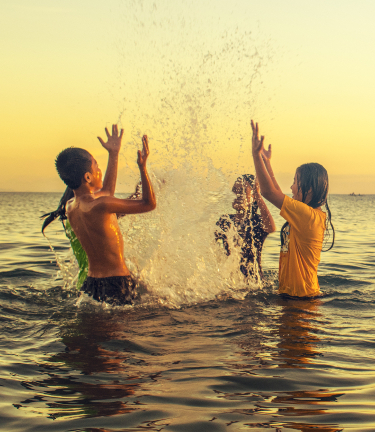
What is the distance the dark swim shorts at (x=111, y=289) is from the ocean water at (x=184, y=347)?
10.3 inches

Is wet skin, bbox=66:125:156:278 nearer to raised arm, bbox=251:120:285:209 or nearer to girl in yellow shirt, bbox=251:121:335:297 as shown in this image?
raised arm, bbox=251:120:285:209

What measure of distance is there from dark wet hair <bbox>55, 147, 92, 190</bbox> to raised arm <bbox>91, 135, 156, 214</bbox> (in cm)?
35

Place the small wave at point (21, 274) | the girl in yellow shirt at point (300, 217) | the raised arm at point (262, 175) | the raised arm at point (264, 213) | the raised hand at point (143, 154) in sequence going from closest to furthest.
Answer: the raised hand at point (143, 154) → the raised arm at point (262, 175) → the girl in yellow shirt at point (300, 217) → the raised arm at point (264, 213) → the small wave at point (21, 274)

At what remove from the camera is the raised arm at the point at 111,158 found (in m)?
5.16

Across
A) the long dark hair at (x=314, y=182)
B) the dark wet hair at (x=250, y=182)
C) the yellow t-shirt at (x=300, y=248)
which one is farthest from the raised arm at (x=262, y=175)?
the dark wet hair at (x=250, y=182)

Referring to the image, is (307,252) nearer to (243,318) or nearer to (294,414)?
(243,318)

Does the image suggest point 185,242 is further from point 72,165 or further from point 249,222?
point 72,165

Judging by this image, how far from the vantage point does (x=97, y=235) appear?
4891 mm

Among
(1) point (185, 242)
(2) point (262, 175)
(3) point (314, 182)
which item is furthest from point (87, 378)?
(1) point (185, 242)

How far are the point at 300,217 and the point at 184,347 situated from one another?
1.84m

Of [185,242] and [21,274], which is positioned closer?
[185,242]

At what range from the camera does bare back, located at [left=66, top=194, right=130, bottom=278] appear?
479cm

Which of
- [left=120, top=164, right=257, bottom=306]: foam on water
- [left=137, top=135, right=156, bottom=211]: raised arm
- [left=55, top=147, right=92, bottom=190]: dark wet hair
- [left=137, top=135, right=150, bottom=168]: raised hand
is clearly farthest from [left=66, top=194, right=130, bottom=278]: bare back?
[left=120, top=164, right=257, bottom=306]: foam on water

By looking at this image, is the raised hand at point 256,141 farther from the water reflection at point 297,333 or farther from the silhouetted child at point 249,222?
the water reflection at point 297,333
